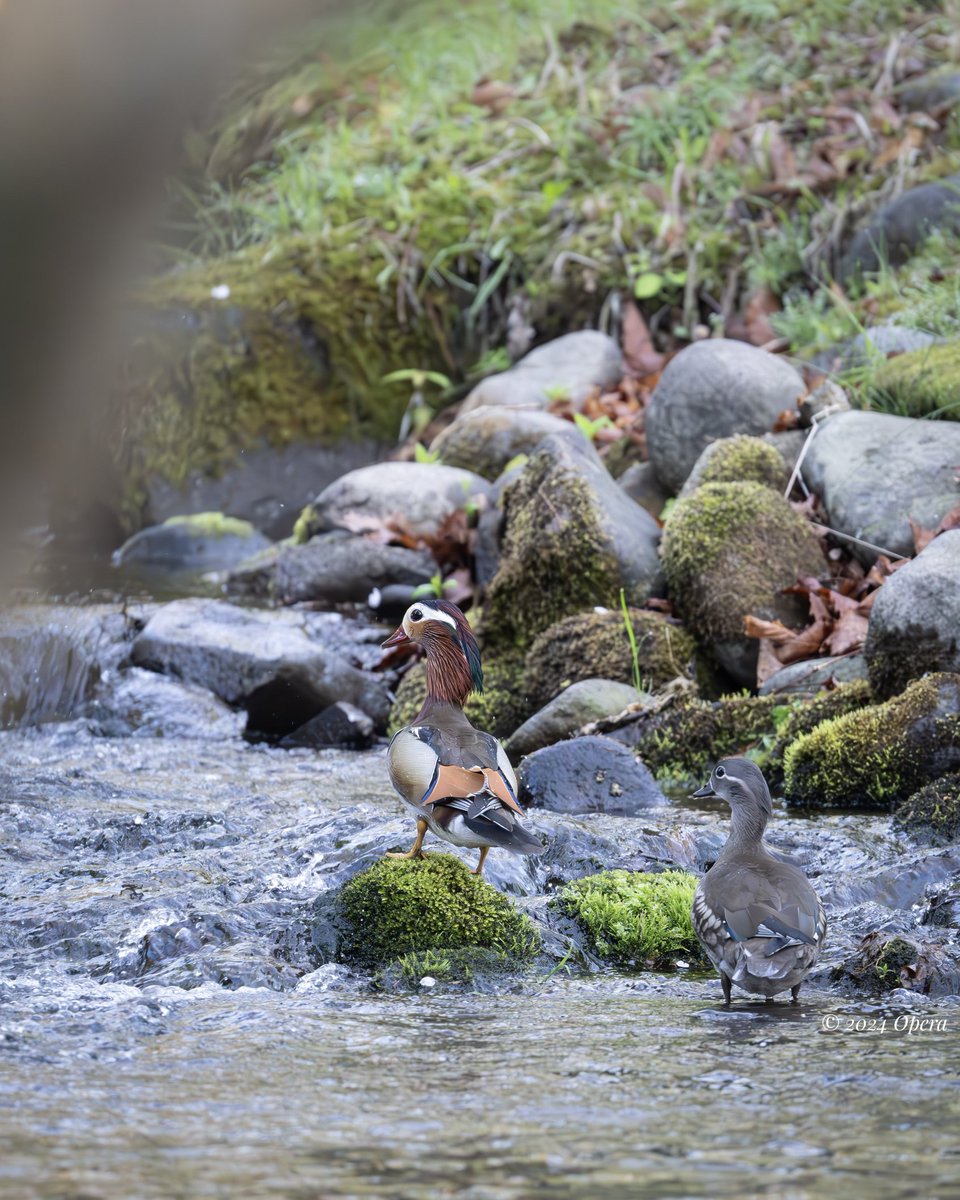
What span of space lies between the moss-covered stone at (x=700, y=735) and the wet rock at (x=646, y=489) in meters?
2.34

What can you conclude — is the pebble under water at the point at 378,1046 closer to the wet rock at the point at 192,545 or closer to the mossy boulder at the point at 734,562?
the mossy boulder at the point at 734,562

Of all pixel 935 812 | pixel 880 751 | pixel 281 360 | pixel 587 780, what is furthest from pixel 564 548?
pixel 281 360

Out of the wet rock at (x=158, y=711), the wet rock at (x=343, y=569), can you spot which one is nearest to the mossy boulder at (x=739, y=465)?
the wet rock at (x=343, y=569)

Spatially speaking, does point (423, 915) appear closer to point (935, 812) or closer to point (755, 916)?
point (755, 916)

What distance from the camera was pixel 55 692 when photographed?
25.3 feet

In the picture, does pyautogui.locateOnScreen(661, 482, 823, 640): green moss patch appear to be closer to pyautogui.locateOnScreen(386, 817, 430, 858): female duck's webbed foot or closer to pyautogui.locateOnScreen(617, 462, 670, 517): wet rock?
pyautogui.locateOnScreen(617, 462, 670, 517): wet rock

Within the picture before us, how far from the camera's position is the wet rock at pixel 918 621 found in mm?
5613

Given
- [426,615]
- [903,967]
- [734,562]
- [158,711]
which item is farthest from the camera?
[158,711]

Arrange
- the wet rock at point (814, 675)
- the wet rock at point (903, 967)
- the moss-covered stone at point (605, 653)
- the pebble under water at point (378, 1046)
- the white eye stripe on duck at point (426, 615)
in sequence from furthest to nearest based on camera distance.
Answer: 1. the moss-covered stone at point (605, 653)
2. the wet rock at point (814, 675)
3. the white eye stripe on duck at point (426, 615)
4. the wet rock at point (903, 967)
5. the pebble under water at point (378, 1046)

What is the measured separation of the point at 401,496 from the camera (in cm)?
889

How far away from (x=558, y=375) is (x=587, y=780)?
501cm

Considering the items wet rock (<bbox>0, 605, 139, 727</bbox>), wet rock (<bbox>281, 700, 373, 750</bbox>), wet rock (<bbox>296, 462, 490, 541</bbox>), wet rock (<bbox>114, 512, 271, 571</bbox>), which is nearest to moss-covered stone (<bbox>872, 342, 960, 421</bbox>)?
wet rock (<bbox>296, 462, 490, 541</bbox>)

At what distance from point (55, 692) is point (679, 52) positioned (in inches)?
344

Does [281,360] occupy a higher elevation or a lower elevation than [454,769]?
lower
